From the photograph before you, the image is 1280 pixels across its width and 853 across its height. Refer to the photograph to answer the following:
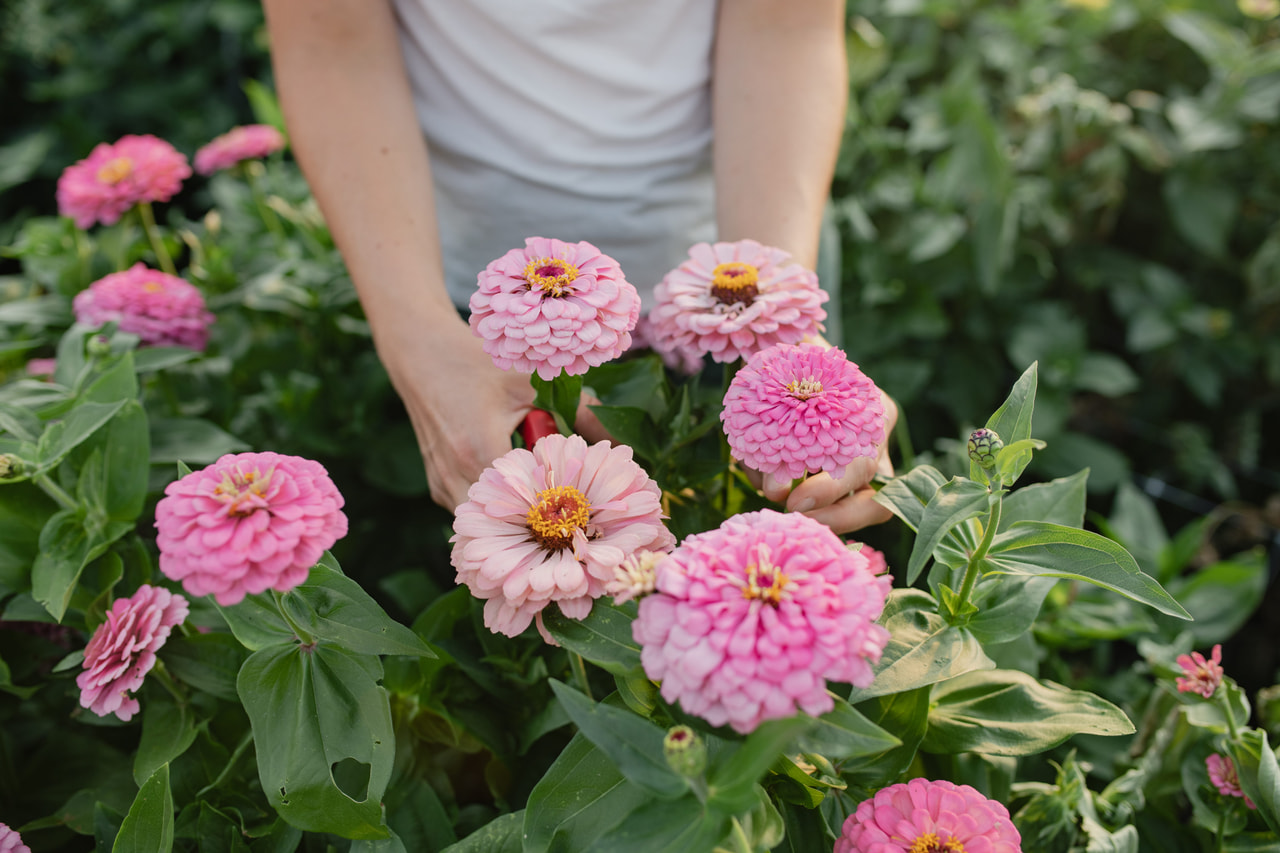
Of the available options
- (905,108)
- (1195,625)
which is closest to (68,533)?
(1195,625)

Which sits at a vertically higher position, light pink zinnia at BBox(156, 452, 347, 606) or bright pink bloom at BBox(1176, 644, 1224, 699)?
light pink zinnia at BBox(156, 452, 347, 606)

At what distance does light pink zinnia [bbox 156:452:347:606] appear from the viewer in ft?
1.74

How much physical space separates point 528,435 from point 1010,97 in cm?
164

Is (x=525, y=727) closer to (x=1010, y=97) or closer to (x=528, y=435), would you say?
(x=528, y=435)

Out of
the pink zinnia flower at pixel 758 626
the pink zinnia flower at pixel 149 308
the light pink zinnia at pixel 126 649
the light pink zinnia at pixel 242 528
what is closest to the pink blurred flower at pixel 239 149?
the pink zinnia flower at pixel 149 308

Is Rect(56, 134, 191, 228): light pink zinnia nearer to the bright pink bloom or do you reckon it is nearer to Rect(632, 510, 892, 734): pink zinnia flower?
Rect(632, 510, 892, 734): pink zinnia flower

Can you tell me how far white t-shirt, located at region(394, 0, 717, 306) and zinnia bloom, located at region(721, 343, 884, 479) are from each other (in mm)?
561

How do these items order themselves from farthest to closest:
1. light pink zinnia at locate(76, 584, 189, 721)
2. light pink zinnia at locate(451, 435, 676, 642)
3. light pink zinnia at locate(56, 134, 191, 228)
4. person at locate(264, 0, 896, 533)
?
light pink zinnia at locate(56, 134, 191, 228)
person at locate(264, 0, 896, 533)
light pink zinnia at locate(76, 584, 189, 721)
light pink zinnia at locate(451, 435, 676, 642)

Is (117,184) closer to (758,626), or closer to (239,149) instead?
(239,149)

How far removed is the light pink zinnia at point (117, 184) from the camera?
1265 millimetres

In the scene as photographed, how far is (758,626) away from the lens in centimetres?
51

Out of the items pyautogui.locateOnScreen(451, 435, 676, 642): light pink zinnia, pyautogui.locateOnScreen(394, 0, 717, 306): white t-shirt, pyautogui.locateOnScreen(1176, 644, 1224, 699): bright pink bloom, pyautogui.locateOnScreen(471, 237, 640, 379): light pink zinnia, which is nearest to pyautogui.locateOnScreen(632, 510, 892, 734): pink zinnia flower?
pyautogui.locateOnScreen(451, 435, 676, 642): light pink zinnia

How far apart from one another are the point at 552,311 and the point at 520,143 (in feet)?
1.82

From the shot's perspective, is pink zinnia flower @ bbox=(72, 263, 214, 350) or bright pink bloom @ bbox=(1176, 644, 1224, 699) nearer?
bright pink bloom @ bbox=(1176, 644, 1224, 699)
